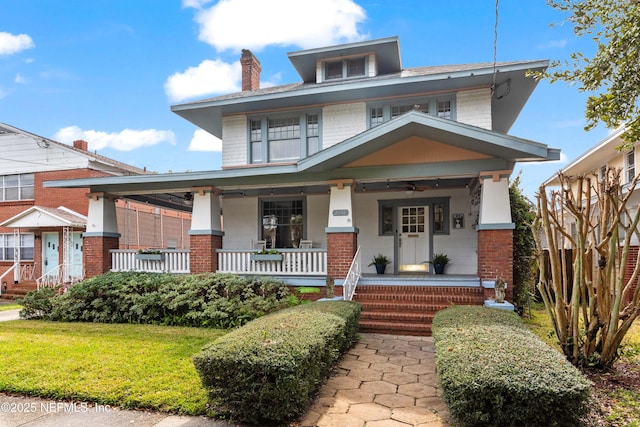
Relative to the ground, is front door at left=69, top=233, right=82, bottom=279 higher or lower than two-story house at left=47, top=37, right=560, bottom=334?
lower

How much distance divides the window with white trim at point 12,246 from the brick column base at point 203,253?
1132 centimetres

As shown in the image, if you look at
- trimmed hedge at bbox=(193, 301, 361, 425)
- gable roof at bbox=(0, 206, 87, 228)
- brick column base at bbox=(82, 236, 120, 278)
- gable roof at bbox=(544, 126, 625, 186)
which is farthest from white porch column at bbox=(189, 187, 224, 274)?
gable roof at bbox=(544, 126, 625, 186)

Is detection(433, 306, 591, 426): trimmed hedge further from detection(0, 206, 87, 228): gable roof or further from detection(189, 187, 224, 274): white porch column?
detection(0, 206, 87, 228): gable roof

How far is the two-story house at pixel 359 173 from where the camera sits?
28.8ft

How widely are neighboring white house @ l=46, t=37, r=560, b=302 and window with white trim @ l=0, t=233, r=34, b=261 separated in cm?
826

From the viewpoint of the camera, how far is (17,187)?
1823 cm

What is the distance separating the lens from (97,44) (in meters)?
16.3

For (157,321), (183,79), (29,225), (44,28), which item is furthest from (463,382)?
(183,79)

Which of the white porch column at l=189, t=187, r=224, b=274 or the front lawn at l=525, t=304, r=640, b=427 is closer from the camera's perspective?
the front lawn at l=525, t=304, r=640, b=427

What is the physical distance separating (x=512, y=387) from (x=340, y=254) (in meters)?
6.48

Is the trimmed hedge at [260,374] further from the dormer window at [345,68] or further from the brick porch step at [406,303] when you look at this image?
the dormer window at [345,68]

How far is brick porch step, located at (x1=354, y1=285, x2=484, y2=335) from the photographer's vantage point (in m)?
8.05

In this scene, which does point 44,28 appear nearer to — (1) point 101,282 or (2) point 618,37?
(1) point 101,282

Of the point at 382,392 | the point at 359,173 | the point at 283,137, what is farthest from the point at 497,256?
the point at 283,137
